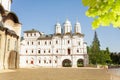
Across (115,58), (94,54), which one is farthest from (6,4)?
(115,58)

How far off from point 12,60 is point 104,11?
109 feet

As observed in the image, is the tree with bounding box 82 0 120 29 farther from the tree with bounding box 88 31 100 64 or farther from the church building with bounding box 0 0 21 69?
the tree with bounding box 88 31 100 64

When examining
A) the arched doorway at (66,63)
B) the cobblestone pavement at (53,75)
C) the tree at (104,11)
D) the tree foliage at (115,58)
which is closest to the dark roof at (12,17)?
the cobblestone pavement at (53,75)

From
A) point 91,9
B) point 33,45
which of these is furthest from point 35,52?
point 91,9

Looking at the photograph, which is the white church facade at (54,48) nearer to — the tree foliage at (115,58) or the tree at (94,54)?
the tree at (94,54)

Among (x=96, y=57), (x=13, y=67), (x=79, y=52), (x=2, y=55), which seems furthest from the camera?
(x=96, y=57)

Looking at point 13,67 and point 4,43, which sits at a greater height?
point 4,43

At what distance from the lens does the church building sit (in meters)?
30.2

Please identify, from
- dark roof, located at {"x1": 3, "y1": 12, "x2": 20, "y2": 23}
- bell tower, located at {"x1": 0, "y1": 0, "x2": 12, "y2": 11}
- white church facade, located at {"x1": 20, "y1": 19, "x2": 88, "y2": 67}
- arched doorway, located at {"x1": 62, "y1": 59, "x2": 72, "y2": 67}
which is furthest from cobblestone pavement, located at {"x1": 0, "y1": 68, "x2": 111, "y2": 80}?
arched doorway, located at {"x1": 62, "y1": 59, "x2": 72, "y2": 67}

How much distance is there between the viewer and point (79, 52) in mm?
65750

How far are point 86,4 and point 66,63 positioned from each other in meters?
72.0

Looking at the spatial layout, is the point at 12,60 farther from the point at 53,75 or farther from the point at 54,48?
the point at 54,48

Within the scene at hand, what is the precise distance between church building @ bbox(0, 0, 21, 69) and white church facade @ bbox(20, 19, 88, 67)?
31.4m

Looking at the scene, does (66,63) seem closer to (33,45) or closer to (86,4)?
(33,45)
